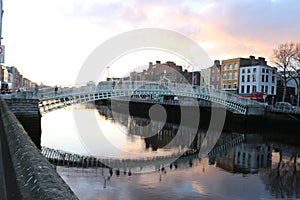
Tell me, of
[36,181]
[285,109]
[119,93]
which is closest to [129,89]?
[119,93]

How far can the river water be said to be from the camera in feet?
27.2

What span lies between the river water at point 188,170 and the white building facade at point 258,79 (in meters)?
20.3

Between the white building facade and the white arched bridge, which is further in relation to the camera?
the white building facade

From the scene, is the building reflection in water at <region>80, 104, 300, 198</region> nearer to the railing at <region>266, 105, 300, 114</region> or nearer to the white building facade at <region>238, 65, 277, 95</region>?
the railing at <region>266, 105, 300, 114</region>

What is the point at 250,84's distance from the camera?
38.7 m

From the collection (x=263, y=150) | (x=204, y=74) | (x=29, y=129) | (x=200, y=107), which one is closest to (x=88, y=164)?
(x=29, y=129)

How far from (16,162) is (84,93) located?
14.0 meters

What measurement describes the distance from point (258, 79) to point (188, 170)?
98.6ft

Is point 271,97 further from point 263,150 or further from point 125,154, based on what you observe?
point 125,154

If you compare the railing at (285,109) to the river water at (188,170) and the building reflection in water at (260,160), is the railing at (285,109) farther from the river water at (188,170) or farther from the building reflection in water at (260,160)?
the building reflection in water at (260,160)

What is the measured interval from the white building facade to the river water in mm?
20273

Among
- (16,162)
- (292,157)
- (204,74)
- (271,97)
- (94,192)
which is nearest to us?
(16,162)

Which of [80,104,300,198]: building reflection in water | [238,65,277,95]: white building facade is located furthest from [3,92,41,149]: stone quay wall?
[238,65,277,95]: white building facade

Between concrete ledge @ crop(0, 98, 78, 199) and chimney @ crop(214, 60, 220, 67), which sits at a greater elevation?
chimney @ crop(214, 60, 220, 67)
